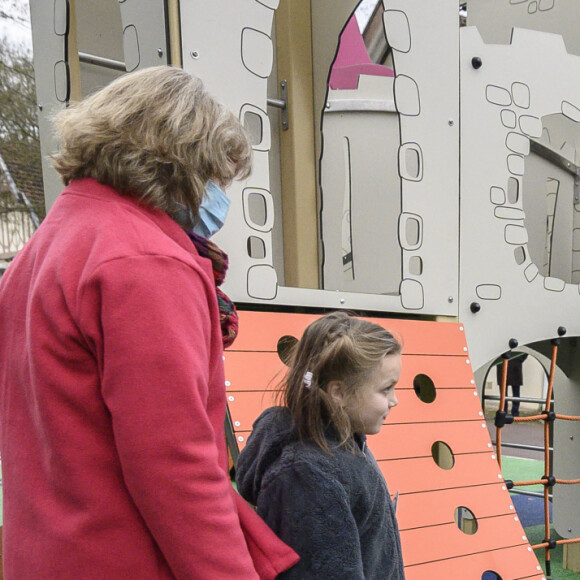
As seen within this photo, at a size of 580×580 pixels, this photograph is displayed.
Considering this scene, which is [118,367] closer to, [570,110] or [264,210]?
[264,210]

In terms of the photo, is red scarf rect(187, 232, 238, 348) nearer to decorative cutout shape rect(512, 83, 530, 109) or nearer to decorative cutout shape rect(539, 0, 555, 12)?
decorative cutout shape rect(512, 83, 530, 109)

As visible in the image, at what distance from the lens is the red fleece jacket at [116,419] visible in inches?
31.9

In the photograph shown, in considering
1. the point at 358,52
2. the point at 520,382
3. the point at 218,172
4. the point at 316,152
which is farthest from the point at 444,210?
the point at 520,382

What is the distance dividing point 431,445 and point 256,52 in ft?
4.94

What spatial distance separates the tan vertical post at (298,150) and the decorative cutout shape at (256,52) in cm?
124

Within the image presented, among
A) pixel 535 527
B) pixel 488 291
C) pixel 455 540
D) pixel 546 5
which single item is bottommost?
pixel 535 527

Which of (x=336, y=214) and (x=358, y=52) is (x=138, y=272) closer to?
(x=336, y=214)

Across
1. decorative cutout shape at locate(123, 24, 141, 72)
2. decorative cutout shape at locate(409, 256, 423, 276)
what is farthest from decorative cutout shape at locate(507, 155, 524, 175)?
decorative cutout shape at locate(123, 24, 141, 72)

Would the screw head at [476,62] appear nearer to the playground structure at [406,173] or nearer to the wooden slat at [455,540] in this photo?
the playground structure at [406,173]

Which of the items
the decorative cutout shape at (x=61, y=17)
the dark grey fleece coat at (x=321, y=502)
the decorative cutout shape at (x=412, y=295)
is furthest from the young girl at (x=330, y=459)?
the decorative cutout shape at (x=61, y=17)

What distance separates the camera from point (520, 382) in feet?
31.1

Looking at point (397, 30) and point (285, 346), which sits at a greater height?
point (397, 30)

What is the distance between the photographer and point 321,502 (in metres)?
1.17

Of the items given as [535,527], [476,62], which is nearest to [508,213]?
[476,62]
